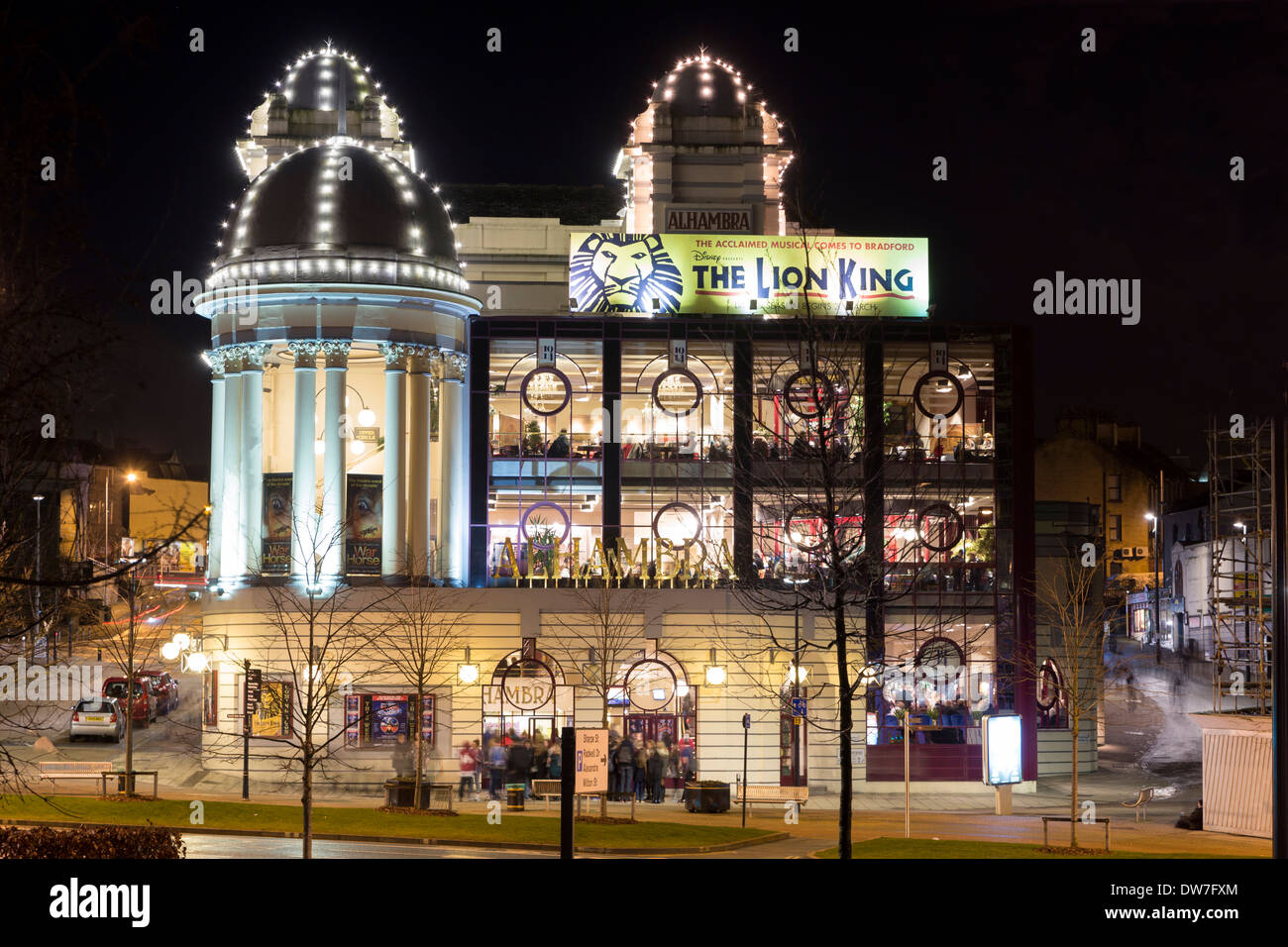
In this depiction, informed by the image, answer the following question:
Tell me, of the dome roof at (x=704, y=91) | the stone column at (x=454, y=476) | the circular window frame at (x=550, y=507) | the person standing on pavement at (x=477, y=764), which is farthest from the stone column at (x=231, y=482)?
the dome roof at (x=704, y=91)

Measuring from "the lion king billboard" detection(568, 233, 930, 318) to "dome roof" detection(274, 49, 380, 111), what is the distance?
1620cm

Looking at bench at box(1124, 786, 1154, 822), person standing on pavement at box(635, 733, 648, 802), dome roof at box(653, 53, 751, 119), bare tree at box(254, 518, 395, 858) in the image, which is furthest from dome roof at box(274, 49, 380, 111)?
bench at box(1124, 786, 1154, 822)

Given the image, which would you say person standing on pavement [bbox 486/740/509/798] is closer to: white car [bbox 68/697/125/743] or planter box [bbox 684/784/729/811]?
planter box [bbox 684/784/729/811]

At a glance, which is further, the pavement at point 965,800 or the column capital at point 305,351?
the column capital at point 305,351

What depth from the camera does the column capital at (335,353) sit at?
202 feet

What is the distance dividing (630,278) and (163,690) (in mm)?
29661

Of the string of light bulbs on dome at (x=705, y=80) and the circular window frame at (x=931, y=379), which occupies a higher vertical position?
the string of light bulbs on dome at (x=705, y=80)

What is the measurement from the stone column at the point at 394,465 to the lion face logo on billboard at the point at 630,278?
7.82 metres

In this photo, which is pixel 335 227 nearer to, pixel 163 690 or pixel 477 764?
pixel 477 764

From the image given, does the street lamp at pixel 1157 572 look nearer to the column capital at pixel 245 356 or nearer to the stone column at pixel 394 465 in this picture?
the stone column at pixel 394 465

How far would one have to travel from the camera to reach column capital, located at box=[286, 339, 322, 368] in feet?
201
